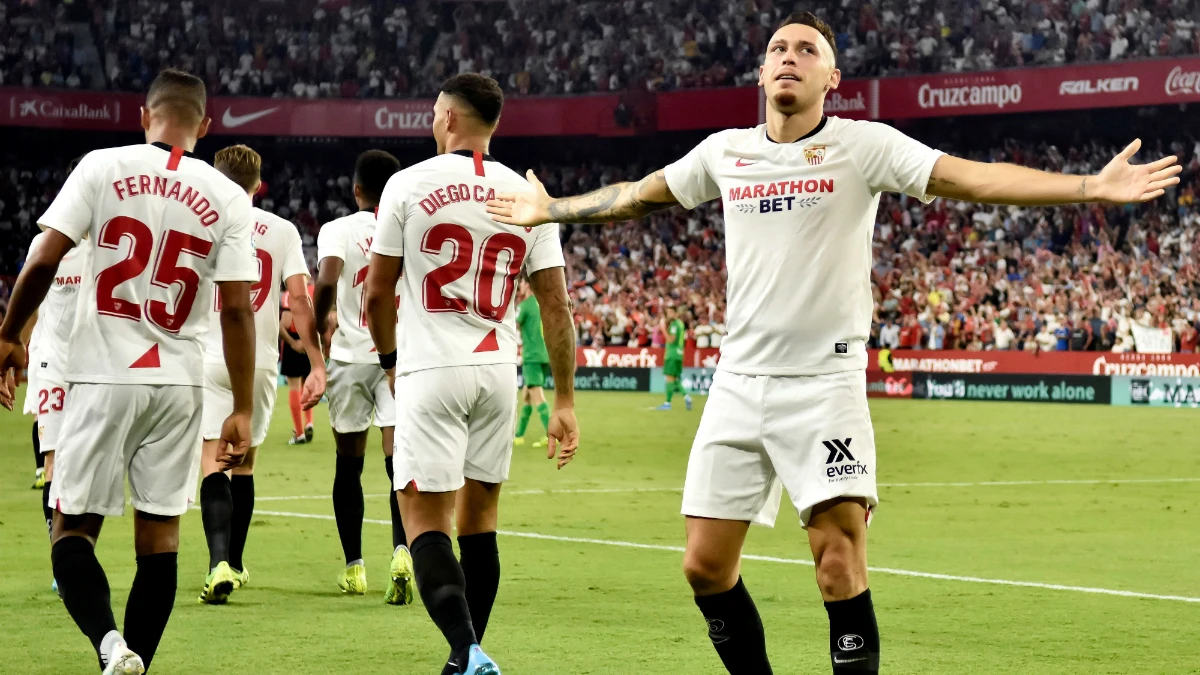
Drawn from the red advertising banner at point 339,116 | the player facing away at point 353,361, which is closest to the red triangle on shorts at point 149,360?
the player facing away at point 353,361

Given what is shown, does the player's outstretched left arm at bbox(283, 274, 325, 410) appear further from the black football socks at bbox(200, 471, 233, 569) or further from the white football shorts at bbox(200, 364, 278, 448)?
the black football socks at bbox(200, 471, 233, 569)

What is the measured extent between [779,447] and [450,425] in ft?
5.27

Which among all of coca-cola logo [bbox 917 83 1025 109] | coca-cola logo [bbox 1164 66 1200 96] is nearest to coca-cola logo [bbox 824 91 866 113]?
coca-cola logo [bbox 917 83 1025 109]

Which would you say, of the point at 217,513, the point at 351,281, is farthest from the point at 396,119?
the point at 217,513

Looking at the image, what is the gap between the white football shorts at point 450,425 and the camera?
235 inches

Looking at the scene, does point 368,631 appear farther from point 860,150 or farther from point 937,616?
point 860,150

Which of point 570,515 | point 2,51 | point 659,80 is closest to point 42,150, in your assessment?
point 2,51

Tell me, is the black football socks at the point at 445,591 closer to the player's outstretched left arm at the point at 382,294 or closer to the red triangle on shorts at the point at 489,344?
the red triangle on shorts at the point at 489,344

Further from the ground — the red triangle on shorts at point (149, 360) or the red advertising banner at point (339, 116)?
the red advertising banner at point (339, 116)

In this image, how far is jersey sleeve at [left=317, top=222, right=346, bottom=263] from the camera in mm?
8688

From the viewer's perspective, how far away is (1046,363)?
2998cm

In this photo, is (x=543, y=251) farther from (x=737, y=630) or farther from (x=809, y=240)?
(x=737, y=630)

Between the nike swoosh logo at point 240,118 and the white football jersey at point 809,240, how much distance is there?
134 ft

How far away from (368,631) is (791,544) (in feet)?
13.9
